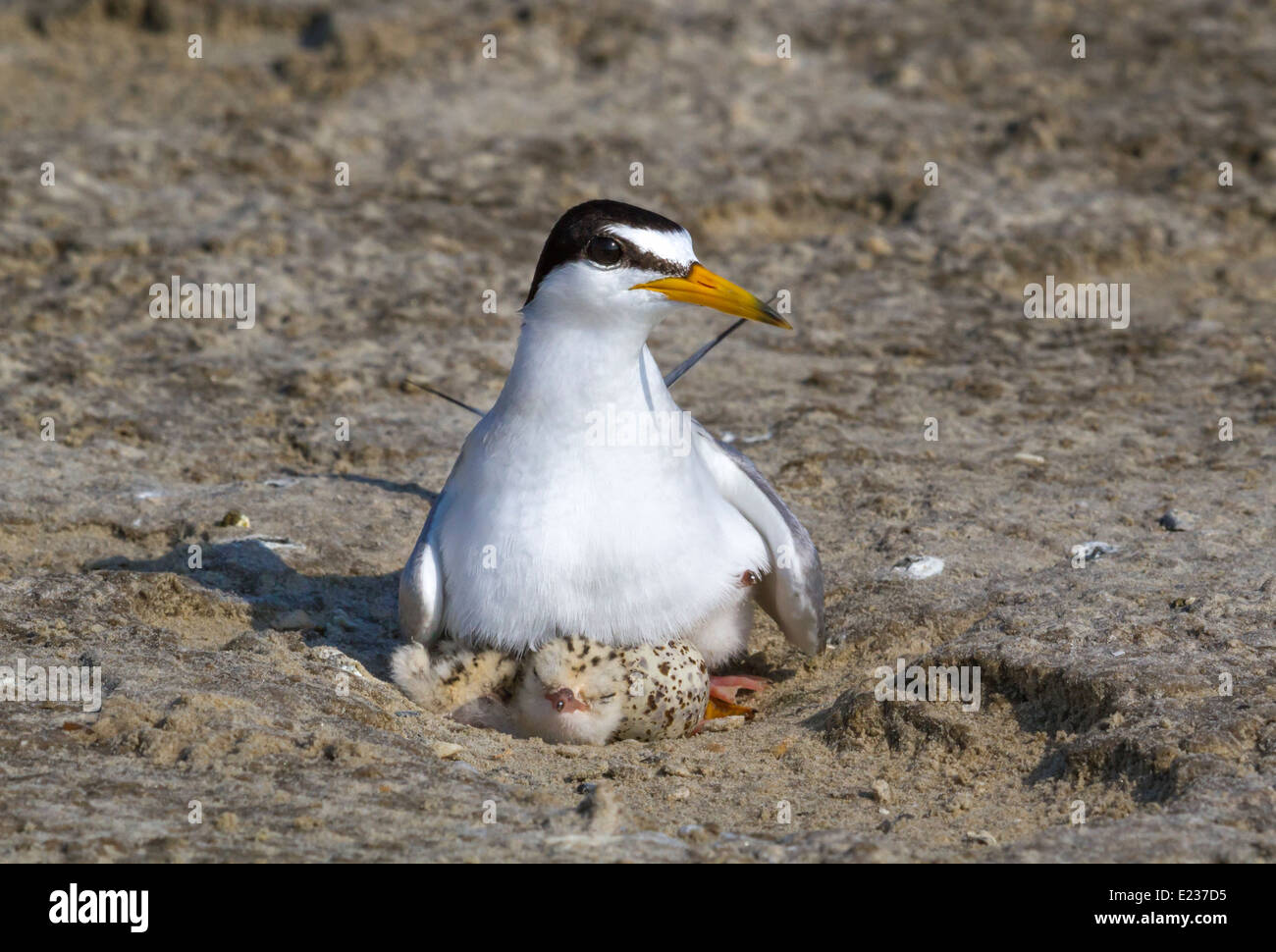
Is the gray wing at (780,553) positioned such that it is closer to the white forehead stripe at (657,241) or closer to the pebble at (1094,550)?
the white forehead stripe at (657,241)

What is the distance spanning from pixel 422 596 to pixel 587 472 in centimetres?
64

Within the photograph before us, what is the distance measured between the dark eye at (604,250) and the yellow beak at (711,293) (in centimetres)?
10

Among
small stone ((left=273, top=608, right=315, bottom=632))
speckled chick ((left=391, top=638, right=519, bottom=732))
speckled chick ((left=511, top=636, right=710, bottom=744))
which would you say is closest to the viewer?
speckled chick ((left=511, top=636, right=710, bottom=744))

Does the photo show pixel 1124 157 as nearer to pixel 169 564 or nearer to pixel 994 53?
pixel 994 53

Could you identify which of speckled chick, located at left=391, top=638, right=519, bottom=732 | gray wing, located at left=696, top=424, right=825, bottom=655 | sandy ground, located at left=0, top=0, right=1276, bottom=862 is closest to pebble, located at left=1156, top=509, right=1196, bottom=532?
sandy ground, located at left=0, top=0, right=1276, bottom=862

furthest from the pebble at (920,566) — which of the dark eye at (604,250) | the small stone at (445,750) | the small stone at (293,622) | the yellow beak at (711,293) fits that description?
the small stone at (293,622)

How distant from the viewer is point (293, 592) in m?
5.35

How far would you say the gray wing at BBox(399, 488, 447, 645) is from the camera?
470 cm

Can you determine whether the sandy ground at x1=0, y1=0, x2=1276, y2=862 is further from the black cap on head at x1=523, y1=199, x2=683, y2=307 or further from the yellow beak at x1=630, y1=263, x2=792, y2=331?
the black cap on head at x1=523, y1=199, x2=683, y2=307

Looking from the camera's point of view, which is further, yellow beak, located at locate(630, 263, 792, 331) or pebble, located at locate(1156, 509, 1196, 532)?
pebble, located at locate(1156, 509, 1196, 532)

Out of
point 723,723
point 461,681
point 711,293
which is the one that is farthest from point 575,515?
point 723,723

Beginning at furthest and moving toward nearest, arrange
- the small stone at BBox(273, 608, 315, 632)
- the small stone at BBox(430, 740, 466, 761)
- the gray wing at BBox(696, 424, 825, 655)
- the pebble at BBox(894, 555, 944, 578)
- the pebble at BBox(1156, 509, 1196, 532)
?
the pebble at BBox(1156, 509, 1196, 532) → the pebble at BBox(894, 555, 944, 578) → the small stone at BBox(273, 608, 315, 632) → the gray wing at BBox(696, 424, 825, 655) → the small stone at BBox(430, 740, 466, 761)

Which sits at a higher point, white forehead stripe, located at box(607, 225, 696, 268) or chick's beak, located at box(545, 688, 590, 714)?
white forehead stripe, located at box(607, 225, 696, 268)

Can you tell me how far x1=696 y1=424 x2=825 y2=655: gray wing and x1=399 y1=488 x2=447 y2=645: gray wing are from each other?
94 cm
